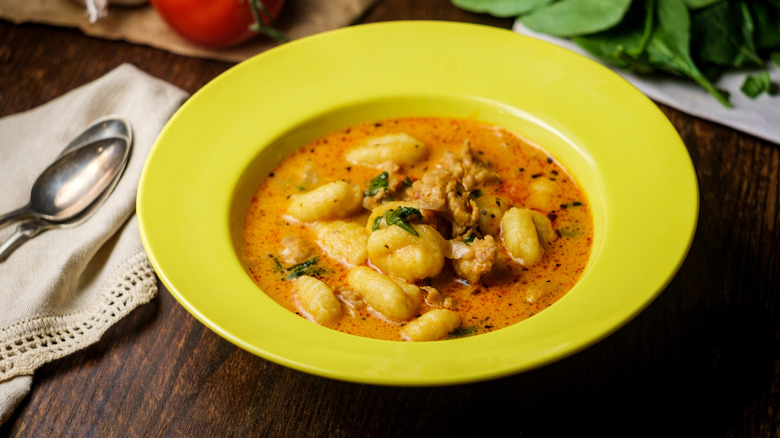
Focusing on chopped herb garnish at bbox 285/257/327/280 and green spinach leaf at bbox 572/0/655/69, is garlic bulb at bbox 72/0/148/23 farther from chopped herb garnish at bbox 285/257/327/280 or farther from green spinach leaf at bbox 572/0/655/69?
green spinach leaf at bbox 572/0/655/69

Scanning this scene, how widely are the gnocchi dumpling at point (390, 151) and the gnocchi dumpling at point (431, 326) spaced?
709mm

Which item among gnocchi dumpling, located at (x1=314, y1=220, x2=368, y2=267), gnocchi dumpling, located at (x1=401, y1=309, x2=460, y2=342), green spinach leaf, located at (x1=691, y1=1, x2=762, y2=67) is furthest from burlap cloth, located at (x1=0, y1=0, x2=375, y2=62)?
gnocchi dumpling, located at (x1=401, y1=309, x2=460, y2=342)

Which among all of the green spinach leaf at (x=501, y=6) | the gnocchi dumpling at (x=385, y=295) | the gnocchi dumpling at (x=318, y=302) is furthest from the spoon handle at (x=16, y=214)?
the green spinach leaf at (x=501, y=6)

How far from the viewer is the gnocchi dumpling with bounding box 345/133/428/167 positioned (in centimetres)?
247

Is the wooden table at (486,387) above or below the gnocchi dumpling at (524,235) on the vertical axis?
below

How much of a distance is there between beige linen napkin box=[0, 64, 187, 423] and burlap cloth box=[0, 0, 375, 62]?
1.54ft

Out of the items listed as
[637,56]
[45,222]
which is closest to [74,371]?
[45,222]

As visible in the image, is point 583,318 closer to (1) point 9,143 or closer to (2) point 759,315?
(2) point 759,315

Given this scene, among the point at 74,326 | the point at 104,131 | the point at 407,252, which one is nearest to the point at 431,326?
the point at 407,252

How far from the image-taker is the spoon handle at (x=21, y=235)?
2.36 metres

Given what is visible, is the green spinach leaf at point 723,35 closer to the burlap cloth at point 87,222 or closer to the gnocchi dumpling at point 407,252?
the burlap cloth at point 87,222

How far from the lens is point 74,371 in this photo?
207 cm

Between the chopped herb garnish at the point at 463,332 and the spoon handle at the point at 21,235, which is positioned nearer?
the chopped herb garnish at the point at 463,332

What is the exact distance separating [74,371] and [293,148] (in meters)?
1.00
